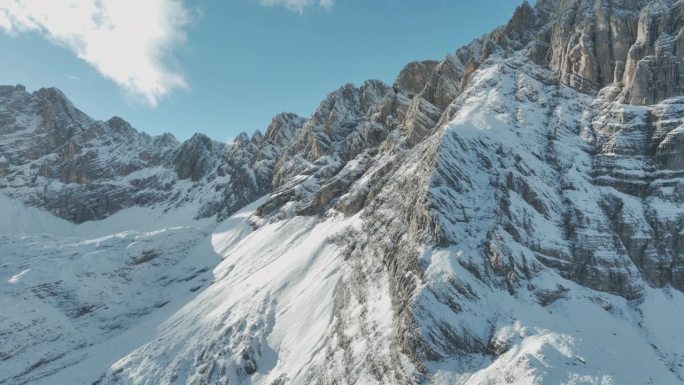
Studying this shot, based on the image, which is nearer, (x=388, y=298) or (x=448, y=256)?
(x=448, y=256)

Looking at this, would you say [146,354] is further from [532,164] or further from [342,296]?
[532,164]

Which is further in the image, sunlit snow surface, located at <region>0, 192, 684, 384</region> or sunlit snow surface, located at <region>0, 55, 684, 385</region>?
sunlit snow surface, located at <region>0, 55, 684, 385</region>

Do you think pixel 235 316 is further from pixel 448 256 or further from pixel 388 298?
pixel 448 256

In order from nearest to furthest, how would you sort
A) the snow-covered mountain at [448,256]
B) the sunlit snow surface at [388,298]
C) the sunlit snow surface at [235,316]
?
1. the sunlit snow surface at [235,316]
2. the sunlit snow surface at [388,298]
3. the snow-covered mountain at [448,256]

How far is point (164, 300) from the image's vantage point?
89.6 metres

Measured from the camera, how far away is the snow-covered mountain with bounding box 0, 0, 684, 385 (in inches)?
1751

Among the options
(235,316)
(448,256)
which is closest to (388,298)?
(448,256)

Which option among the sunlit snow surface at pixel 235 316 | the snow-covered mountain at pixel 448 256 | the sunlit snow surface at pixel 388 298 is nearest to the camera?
the sunlit snow surface at pixel 235 316

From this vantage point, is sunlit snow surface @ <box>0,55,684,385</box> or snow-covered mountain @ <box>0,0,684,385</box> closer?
sunlit snow surface @ <box>0,55,684,385</box>

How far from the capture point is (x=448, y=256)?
48.3m

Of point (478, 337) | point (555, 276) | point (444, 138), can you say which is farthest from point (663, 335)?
point (444, 138)

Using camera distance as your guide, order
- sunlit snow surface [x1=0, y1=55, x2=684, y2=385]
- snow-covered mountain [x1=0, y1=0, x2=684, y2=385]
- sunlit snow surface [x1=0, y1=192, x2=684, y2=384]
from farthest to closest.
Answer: snow-covered mountain [x1=0, y1=0, x2=684, y2=385] < sunlit snow surface [x1=0, y1=55, x2=684, y2=385] < sunlit snow surface [x1=0, y1=192, x2=684, y2=384]

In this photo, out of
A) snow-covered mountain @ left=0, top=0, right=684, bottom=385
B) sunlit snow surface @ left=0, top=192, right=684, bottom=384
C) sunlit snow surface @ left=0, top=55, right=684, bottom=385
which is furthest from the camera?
snow-covered mountain @ left=0, top=0, right=684, bottom=385

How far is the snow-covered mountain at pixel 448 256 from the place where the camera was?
1751 inches
